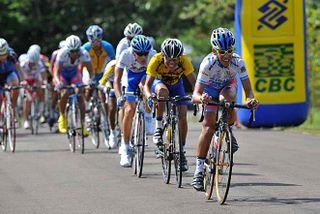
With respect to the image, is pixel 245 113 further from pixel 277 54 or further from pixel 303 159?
pixel 303 159

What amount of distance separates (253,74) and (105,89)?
5.26 metres

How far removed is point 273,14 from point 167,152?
31.8 feet

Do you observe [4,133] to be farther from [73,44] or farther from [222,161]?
[222,161]

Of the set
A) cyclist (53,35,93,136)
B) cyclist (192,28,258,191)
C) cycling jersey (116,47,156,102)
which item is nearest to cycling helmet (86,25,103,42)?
cyclist (53,35,93,136)

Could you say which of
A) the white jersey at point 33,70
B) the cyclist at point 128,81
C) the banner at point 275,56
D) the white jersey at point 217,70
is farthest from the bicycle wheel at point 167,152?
the white jersey at point 33,70

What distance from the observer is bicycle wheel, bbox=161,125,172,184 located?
12.7m

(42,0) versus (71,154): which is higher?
(42,0)

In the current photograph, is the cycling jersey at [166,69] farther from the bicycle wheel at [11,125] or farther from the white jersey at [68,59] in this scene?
the bicycle wheel at [11,125]

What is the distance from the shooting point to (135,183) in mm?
12969

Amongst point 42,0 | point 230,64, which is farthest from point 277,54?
point 42,0

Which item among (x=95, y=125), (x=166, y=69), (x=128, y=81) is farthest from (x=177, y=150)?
(x=95, y=125)

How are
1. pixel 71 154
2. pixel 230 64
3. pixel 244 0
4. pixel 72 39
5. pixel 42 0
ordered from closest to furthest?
1. pixel 230 64
2. pixel 71 154
3. pixel 72 39
4. pixel 244 0
5. pixel 42 0

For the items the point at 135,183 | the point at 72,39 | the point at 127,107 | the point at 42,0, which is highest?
the point at 42,0

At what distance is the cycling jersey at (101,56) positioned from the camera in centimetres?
1836
